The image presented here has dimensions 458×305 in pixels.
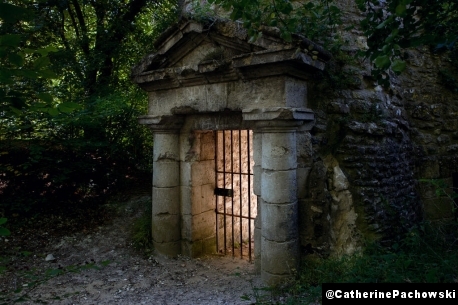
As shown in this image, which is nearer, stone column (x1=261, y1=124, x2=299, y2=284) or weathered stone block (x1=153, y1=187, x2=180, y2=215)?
stone column (x1=261, y1=124, x2=299, y2=284)

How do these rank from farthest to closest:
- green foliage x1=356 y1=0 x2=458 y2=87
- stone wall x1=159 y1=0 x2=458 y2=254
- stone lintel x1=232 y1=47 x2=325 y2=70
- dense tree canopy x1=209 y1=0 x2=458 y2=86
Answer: stone wall x1=159 y1=0 x2=458 y2=254, stone lintel x1=232 y1=47 x2=325 y2=70, dense tree canopy x1=209 y1=0 x2=458 y2=86, green foliage x1=356 y1=0 x2=458 y2=87

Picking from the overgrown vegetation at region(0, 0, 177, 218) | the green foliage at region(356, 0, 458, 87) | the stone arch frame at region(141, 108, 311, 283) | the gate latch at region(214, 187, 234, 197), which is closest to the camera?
the green foliage at region(356, 0, 458, 87)

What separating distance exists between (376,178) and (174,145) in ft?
9.43

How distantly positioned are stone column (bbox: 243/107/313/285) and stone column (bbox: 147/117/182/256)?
1713 mm

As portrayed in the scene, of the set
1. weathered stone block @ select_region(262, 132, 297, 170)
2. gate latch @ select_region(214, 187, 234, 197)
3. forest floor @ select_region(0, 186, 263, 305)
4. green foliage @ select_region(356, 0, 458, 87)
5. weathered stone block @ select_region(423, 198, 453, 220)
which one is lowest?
forest floor @ select_region(0, 186, 263, 305)

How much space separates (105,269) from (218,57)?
3.34 m

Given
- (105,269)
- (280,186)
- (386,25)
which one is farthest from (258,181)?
(105,269)

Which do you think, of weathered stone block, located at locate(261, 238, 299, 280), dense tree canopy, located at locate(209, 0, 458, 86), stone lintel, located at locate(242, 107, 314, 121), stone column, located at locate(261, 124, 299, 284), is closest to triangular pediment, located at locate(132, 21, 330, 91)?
dense tree canopy, located at locate(209, 0, 458, 86)

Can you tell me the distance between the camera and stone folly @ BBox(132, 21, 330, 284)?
12.5ft

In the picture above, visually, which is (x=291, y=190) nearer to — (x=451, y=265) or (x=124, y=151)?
(x=451, y=265)

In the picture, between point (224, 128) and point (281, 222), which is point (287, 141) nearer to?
point (281, 222)

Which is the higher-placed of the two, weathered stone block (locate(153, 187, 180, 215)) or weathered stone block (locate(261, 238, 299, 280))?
weathered stone block (locate(153, 187, 180, 215))

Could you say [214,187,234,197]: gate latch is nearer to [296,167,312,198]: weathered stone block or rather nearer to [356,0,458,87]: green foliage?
[296,167,312,198]: weathered stone block

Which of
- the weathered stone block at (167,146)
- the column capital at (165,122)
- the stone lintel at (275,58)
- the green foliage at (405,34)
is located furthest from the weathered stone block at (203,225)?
the green foliage at (405,34)
